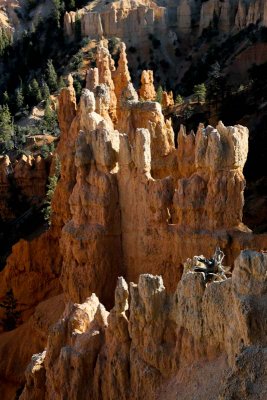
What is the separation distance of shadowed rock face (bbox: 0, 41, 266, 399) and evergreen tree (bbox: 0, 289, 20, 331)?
170cm

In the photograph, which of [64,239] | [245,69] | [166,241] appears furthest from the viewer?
[245,69]

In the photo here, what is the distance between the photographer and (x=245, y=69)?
204 feet

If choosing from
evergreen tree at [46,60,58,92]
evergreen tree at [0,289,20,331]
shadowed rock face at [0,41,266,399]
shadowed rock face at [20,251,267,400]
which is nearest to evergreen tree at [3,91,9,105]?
evergreen tree at [46,60,58,92]

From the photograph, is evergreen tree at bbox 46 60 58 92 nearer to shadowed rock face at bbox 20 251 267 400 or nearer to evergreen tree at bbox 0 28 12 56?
evergreen tree at bbox 0 28 12 56

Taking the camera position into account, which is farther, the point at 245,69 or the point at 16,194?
the point at 245,69

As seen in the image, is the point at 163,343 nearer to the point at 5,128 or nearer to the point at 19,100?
the point at 5,128

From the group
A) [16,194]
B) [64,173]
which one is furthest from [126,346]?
[16,194]

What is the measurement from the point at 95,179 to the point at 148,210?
7.17 ft

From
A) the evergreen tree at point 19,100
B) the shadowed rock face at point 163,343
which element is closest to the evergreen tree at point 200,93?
the evergreen tree at point 19,100

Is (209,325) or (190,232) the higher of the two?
(190,232)

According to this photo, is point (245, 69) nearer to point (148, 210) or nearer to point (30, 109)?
point (30, 109)

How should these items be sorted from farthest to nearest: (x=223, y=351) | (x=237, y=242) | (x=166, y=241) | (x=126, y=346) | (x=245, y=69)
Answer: (x=245, y=69) → (x=166, y=241) → (x=237, y=242) → (x=126, y=346) → (x=223, y=351)

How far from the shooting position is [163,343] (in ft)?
36.4

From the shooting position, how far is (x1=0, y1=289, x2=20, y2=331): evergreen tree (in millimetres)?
24094
